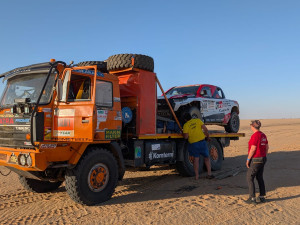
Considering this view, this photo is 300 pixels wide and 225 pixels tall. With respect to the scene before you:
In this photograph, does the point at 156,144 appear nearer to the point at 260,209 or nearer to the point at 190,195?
the point at 190,195

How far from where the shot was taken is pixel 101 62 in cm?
762

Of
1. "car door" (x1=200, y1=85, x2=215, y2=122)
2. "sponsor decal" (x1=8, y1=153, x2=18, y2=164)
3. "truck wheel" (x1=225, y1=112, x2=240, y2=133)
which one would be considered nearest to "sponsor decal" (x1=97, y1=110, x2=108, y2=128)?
"sponsor decal" (x1=8, y1=153, x2=18, y2=164)

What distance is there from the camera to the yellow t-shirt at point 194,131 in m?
8.26

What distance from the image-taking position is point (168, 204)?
577 centimetres

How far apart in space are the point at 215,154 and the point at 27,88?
6.64 metres

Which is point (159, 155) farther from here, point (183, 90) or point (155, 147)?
point (183, 90)

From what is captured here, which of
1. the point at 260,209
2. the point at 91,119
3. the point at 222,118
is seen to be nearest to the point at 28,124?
the point at 91,119

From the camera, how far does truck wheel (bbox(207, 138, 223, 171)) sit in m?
9.86

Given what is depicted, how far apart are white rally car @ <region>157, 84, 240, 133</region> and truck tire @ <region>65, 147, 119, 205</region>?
322 cm

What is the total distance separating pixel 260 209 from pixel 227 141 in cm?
557

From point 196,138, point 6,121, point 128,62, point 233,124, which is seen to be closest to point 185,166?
point 196,138

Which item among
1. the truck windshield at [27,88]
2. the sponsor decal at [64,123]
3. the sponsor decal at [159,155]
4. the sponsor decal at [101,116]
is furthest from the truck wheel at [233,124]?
the truck windshield at [27,88]

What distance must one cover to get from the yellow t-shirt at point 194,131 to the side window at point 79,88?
137 inches

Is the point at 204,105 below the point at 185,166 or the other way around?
the other way around
